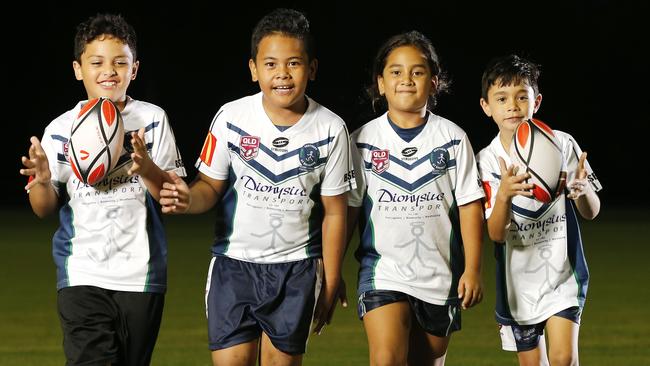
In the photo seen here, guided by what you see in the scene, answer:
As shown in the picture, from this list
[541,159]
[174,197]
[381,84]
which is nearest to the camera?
[174,197]

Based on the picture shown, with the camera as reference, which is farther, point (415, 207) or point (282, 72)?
point (415, 207)

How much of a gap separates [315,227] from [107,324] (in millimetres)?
937

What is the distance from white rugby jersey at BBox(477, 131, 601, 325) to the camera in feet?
17.1

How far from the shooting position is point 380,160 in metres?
4.91

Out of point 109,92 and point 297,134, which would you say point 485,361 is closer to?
point 297,134

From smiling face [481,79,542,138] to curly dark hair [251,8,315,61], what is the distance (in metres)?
1.00

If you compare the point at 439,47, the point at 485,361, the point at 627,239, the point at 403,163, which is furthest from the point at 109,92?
the point at 439,47

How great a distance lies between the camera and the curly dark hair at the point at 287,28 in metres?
4.73

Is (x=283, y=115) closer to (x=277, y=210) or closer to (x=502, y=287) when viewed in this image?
(x=277, y=210)

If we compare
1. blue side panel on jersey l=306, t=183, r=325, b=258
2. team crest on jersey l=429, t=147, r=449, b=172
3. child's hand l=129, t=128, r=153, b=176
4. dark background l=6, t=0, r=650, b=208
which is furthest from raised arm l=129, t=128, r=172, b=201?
dark background l=6, t=0, r=650, b=208

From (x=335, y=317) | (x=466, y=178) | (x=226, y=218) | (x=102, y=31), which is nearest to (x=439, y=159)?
(x=466, y=178)

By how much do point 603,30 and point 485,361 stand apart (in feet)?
73.8

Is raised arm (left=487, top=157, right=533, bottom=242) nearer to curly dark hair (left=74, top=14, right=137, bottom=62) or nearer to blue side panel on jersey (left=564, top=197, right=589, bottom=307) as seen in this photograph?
blue side panel on jersey (left=564, top=197, right=589, bottom=307)

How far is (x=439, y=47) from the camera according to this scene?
27.8 m
